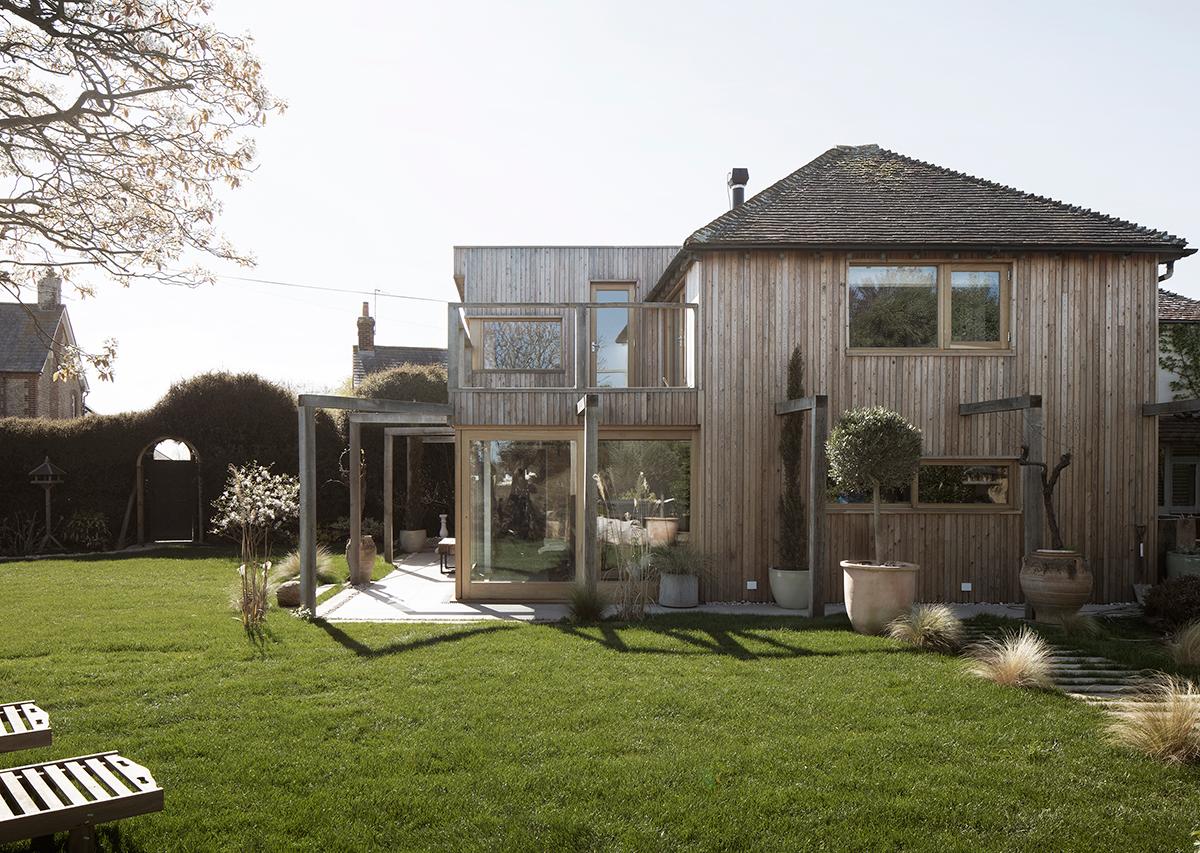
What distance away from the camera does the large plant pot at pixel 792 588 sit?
Answer: 10391mm

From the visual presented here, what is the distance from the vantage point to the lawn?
161 inches

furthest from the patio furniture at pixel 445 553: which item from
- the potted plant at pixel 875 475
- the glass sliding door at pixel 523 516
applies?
the potted plant at pixel 875 475

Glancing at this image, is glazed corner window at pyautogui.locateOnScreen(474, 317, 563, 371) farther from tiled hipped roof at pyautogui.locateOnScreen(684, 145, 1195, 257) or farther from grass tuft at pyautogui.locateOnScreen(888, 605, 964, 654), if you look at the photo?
grass tuft at pyautogui.locateOnScreen(888, 605, 964, 654)

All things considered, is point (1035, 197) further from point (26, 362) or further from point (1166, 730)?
point (26, 362)

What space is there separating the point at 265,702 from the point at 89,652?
8.52 ft

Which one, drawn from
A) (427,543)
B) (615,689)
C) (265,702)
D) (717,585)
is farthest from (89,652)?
(427,543)

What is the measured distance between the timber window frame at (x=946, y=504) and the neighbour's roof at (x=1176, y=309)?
19.8 feet

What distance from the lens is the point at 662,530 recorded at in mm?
11039

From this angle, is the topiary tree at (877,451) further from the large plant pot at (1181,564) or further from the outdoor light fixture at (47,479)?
the outdoor light fixture at (47,479)

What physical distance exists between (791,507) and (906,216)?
4030 millimetres

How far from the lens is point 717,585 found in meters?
10.9

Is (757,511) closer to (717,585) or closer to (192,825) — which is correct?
(717,585)

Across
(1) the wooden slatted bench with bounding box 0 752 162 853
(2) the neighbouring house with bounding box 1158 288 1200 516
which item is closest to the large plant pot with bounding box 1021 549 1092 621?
(1) the wooden slatted bench with bounding box 0 752 162 853

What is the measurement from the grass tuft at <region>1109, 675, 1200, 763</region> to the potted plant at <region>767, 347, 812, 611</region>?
17.3 ft
